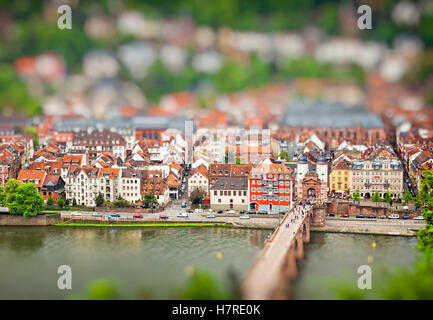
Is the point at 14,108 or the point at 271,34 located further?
the point at 14,108

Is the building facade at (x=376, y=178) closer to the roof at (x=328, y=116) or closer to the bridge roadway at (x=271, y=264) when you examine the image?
the bridge roadway at (x=271, y=264)

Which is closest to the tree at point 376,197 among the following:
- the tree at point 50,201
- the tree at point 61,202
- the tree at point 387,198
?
the tree at point 387,198

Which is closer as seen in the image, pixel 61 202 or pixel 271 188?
pixel 271 188

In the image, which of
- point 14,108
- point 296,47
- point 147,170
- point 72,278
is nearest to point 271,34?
point 296,47

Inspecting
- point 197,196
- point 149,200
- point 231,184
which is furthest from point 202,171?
point 149,200

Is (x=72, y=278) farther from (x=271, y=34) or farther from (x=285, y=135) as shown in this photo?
(x=285, y=135)

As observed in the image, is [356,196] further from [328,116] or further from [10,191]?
[10,191]
